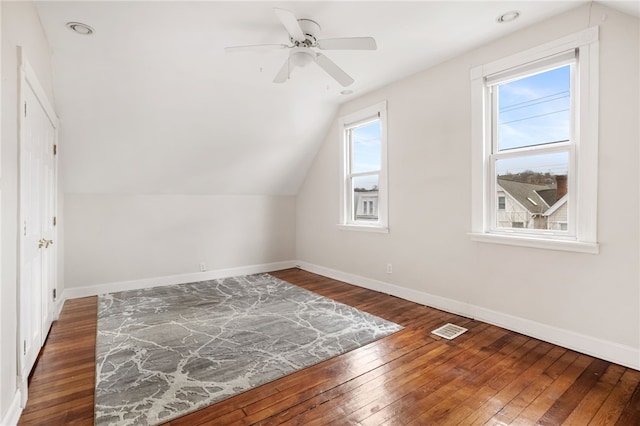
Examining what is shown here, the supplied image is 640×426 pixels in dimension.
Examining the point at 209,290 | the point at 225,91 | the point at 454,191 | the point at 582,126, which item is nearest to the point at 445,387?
the point at 454,191

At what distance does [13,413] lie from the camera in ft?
5.80

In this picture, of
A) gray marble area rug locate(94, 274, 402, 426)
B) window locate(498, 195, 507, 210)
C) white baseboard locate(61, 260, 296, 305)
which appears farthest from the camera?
white baseboard locate(61, 260, 296, 305)

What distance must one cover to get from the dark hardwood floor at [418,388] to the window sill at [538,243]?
84 centimetres

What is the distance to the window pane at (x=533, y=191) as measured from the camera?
279 cm

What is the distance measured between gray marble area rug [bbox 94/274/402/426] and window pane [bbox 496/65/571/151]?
7.22 feet

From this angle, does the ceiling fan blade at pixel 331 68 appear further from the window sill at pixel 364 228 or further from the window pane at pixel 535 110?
the window sill at pixel 364 228

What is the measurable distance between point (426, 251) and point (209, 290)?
3.01m

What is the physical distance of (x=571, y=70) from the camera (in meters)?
2.71

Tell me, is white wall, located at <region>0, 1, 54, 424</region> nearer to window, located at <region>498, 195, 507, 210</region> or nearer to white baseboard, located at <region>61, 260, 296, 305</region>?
white baseboard, located at <region>61, 260, 296, 305</region>

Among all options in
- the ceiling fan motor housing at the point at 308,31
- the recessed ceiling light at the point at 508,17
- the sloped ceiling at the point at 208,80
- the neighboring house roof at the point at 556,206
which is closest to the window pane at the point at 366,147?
the sloped ceiling at the point at 208,80

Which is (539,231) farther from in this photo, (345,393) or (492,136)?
(345,393)

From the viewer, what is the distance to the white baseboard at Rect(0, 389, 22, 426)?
1663 millimetres

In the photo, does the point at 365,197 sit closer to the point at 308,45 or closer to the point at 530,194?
the point at 530,194

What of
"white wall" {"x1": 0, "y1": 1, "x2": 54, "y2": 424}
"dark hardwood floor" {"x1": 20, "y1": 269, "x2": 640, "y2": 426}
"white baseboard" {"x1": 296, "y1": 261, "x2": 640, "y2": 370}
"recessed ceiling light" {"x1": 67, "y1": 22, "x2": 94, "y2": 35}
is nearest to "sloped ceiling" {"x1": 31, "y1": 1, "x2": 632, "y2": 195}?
"recessed ceiling light" {"x1": 67, "y1": 22, "x2": 94, "y2": 35}
